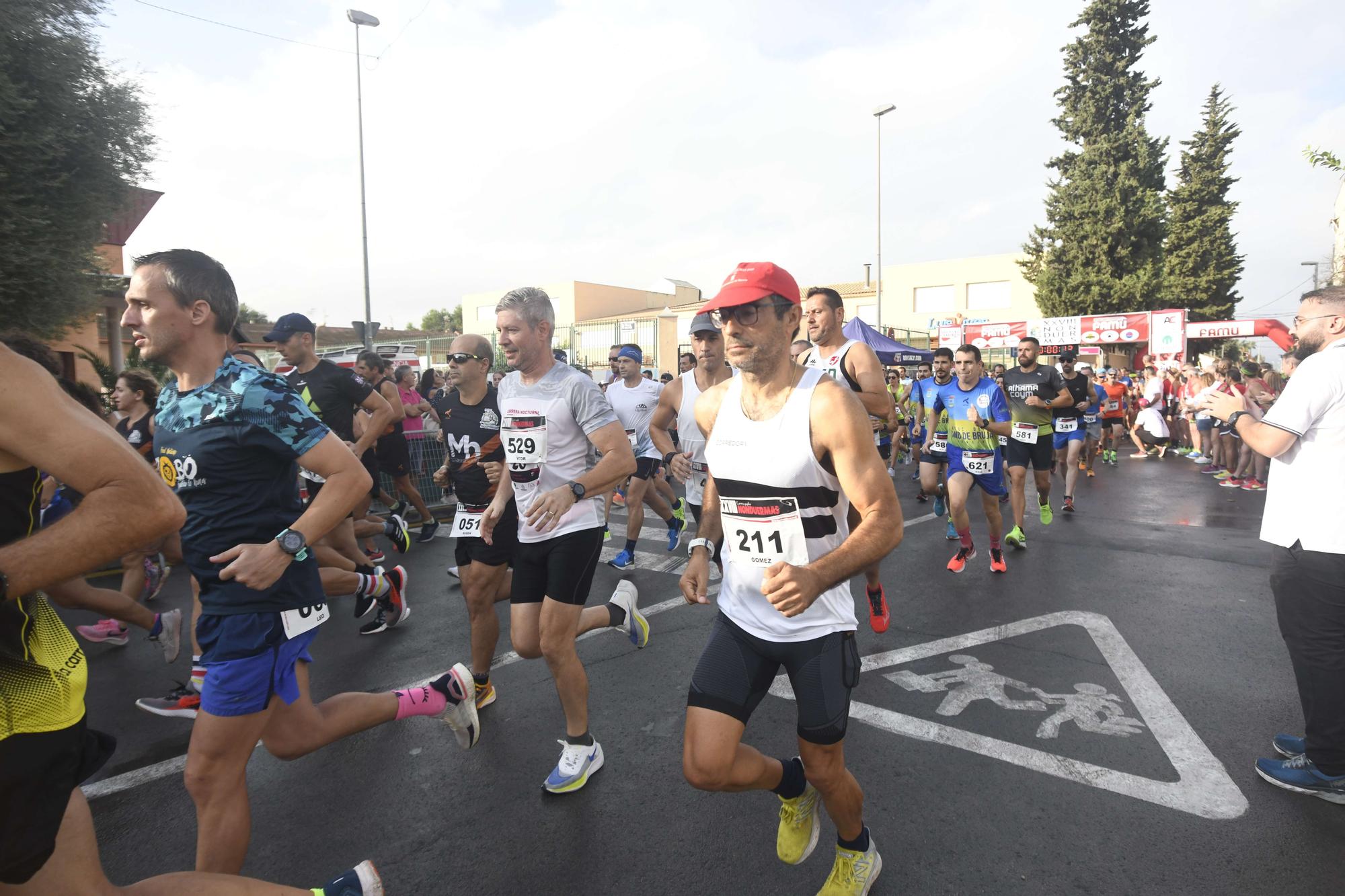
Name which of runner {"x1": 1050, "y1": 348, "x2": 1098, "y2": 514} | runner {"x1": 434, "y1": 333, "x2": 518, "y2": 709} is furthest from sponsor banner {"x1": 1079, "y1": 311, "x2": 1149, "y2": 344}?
runner {"x1": 434, "y1": 333, "x2": 518, "y2": 709}

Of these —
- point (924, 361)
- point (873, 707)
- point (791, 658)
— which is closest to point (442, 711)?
point (791, 658)

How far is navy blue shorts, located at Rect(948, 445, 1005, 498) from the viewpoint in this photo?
6812 millimetres

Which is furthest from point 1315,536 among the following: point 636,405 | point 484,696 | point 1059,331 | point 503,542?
point 1059,331

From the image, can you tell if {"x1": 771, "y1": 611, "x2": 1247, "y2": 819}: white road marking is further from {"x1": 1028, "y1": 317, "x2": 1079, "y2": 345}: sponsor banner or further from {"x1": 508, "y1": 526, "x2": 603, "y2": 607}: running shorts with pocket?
{"x1": 1028, "y1": 317, "x2": 1079, "y2": 345}: sponsor banner

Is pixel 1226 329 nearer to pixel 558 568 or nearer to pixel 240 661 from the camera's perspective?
pixel 558 568

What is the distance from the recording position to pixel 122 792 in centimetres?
330

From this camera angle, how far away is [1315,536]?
9.78 ft

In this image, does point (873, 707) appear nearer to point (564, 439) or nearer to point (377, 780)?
point (564, 439)

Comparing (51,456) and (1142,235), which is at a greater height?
(1142,235)

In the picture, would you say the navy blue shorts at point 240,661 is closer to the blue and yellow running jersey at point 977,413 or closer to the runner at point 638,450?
the runner at point 638,450

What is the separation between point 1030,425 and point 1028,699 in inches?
186

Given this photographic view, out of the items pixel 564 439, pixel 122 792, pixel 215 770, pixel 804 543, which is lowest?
pixel 122 792

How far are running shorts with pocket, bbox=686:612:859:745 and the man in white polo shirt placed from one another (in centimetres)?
212

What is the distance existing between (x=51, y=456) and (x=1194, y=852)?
3683mm
